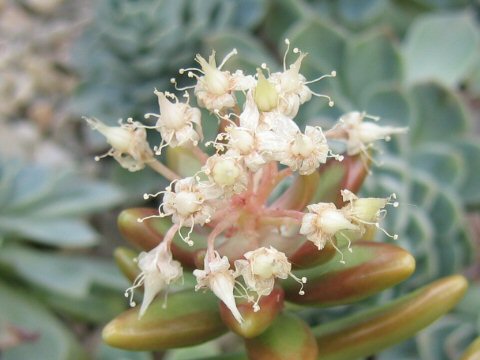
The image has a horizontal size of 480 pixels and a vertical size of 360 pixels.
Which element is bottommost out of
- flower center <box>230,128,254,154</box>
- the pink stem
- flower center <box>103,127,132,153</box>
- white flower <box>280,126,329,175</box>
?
the pink stem

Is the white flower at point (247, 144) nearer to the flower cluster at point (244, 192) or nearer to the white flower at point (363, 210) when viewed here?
the flower cluster at point (244, 192)

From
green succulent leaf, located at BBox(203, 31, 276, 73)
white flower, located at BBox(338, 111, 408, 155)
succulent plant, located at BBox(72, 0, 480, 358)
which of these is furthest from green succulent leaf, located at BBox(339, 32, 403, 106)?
white flower, located at BBox(338, 111, 408, 155)

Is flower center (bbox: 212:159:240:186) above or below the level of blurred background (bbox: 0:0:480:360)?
below

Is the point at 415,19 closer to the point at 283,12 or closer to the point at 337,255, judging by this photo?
the point at 283,12

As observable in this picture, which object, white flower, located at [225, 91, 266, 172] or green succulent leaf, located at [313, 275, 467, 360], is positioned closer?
white flower, located at [225, 91, 266, 172]

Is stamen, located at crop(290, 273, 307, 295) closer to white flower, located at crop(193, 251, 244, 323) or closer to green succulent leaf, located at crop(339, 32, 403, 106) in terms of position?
white flower, located at crop(193, 251, 244, 323)

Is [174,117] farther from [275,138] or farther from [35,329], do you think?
[35,329]

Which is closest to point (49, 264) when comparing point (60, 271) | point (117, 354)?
point (60, 271)

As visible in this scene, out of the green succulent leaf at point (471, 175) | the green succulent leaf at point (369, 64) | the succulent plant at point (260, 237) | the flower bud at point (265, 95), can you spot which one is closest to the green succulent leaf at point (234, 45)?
the green succulent leaf at point (369, 64)
